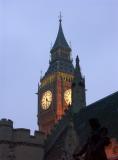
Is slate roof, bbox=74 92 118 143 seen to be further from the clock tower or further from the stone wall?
the clock tower

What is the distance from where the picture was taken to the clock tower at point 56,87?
10681cm

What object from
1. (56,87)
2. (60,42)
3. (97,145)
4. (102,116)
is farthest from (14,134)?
(60,42)

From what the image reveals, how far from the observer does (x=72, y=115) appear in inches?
2216

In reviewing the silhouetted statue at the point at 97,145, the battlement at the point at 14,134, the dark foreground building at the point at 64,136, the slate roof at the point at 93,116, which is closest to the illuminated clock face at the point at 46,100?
the dark foreground building at the point at 64,136

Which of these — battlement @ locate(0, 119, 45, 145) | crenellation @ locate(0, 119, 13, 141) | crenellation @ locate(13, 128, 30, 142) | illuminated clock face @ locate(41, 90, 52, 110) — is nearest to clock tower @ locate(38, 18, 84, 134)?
illuminated clock face @ locate(41, 90, 52, 110)

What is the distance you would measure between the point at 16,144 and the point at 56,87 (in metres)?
60.5

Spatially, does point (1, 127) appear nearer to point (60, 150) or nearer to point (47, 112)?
point (60, 150)

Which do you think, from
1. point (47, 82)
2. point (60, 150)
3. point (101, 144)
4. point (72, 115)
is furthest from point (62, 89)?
point (101, 144)

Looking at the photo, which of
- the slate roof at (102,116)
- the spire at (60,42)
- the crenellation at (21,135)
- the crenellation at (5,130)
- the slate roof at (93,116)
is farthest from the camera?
the spire at (60,42)

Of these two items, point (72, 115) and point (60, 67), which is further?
point (60, 67)

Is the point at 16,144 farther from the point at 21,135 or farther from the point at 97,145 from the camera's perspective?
the point at 97,145

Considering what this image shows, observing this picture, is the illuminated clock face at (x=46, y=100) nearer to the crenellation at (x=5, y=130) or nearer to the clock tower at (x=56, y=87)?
the clock tower at (x=56, y=87)

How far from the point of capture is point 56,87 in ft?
358

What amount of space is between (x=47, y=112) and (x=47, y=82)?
8.11 m
